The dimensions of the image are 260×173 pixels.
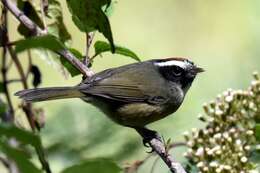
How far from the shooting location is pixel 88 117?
10.2 ft

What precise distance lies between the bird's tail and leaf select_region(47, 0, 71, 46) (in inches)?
10.1

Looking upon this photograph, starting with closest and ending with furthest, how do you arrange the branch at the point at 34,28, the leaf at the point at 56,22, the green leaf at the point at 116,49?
the branch at the point at 34,28 < the green leaf at the point at 116,49 < the leaf at the point at 56,22

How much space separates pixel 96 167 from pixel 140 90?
2.68 m

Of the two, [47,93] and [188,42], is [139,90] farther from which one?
[188,42]

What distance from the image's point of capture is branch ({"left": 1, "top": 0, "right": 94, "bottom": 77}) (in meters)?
2.07

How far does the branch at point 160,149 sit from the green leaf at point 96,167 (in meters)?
1.07

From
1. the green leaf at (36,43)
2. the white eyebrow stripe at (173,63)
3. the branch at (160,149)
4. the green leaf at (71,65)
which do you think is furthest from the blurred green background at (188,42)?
the green leaf at (36,43)

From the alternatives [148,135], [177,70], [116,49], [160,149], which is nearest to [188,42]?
[177,70]

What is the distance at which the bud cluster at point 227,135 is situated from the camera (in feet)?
7.80

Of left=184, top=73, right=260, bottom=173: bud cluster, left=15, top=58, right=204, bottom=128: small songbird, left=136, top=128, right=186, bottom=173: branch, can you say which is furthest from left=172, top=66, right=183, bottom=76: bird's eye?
left=184, top=73, right=260, bottom=173: bud cluster

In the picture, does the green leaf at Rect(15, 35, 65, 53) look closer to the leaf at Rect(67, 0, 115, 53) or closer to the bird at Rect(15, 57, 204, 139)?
the leaf at Rect(67, 0, 115, 53)

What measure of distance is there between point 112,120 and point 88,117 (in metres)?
0.28

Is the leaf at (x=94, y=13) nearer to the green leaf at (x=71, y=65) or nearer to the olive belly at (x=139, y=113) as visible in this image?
the green leaf at (x=71, y=65)

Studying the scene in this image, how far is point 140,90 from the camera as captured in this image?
3.71 meters
